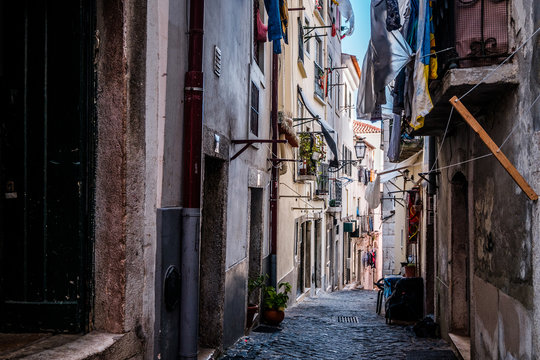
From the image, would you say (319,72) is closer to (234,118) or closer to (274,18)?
(274,18)

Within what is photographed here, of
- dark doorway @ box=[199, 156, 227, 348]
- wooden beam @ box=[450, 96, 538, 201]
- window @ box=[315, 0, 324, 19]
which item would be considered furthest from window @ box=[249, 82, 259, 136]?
window @ box=[315, 0, 324, 19]

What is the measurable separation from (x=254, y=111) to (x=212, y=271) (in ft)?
12.4

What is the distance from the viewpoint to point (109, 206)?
4070mm

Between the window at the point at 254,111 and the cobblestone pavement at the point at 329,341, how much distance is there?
3782 millimetres

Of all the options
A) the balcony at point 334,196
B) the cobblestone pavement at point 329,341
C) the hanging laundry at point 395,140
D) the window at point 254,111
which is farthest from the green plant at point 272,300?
the balcony at point 334,196

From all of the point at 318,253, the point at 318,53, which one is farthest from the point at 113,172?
the point at 318,53

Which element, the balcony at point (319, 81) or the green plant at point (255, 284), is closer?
the green plant at point (255, 284)

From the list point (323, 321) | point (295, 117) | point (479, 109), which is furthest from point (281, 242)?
point (479, 109)

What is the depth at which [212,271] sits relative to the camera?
25.0ft

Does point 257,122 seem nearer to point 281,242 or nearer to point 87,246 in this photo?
point 281,242

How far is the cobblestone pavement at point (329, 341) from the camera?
8.50 m

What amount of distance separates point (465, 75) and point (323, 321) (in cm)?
805

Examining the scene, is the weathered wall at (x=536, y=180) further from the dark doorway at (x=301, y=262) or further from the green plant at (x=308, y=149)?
the dark doorway at (x=301, y=262)

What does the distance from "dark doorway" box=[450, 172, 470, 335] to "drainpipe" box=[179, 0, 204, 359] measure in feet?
16.9
